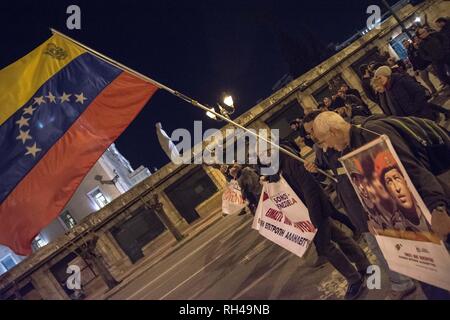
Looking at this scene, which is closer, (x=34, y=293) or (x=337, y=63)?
(x=34, y=293)

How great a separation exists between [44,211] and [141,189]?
61.8ft

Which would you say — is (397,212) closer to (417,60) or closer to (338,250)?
(338,250)

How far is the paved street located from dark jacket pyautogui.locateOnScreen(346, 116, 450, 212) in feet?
5.32

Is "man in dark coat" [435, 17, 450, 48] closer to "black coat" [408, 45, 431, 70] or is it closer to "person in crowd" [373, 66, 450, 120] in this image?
"black coat" [408, 45, 431, 70]

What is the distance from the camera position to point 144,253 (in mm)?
24344

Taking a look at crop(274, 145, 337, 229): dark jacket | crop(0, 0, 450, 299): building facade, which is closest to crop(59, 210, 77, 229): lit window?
crop(0, 0, 450, 299): building facade

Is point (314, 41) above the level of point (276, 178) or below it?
above

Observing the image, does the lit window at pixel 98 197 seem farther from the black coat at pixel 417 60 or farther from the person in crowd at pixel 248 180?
the black coat at pixel 417 60

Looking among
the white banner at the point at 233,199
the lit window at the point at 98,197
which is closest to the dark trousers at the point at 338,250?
the white banner at the point at 233,199

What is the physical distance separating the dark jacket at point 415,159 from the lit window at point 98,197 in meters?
41.0

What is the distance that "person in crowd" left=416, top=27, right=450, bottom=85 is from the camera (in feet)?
30.8

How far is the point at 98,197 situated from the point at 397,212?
4165 centimetres
